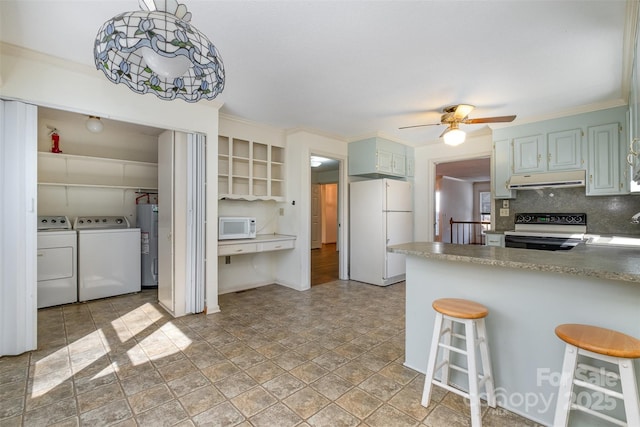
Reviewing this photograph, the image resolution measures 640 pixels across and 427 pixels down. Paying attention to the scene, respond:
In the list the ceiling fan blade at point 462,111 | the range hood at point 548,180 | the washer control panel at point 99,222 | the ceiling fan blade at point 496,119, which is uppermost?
the ceiling fan blade at point 462,111

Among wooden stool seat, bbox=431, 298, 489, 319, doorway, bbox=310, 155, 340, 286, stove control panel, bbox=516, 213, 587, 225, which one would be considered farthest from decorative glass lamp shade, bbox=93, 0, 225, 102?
doorway, bbox=310, 155, 340, 286

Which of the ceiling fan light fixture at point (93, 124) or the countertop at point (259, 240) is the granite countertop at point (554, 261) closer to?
the countertop at point (259, 240)

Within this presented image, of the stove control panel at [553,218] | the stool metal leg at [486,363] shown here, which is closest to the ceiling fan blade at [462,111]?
the stove control panel at [553,218]

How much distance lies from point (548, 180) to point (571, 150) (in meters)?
0.42

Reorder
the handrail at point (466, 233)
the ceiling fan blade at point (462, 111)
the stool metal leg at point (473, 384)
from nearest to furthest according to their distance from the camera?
the stool metal leg at point (473, 384)
the ceiling fan blade at point (462, 111)
the handrail at point (466, 233)

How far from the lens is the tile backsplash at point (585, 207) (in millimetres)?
3344

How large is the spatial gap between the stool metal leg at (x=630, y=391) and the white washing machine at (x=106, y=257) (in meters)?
4.60

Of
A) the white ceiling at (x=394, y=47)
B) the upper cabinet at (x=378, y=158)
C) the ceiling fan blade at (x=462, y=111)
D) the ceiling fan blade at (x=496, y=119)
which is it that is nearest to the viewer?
the white ceiling at (x=394, y=47)

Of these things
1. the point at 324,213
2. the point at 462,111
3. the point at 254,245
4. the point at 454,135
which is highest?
the point at 462,111

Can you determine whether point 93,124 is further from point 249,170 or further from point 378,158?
point 378,158

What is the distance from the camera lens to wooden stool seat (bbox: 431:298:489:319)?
5.14 ft

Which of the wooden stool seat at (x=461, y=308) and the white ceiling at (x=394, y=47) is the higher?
the white ceiling at (x=394, y=47)

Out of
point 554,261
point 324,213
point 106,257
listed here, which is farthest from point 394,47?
point 324,213

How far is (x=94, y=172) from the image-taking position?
3914 mm
